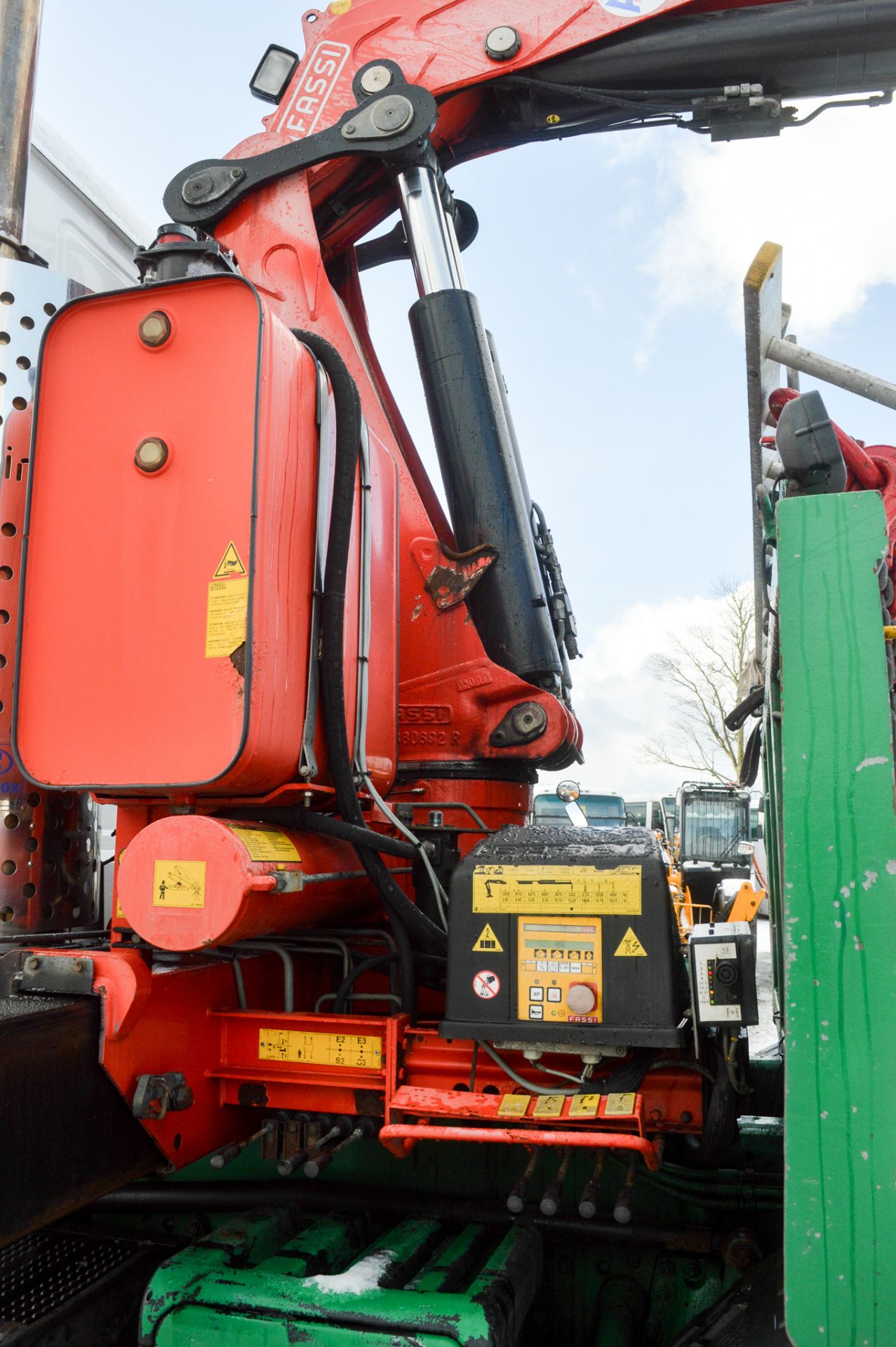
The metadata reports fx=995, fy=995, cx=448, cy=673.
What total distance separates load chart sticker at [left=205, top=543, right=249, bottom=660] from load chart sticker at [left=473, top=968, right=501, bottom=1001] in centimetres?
79

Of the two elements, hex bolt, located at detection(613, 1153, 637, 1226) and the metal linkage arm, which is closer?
hex bolt, located at detection(613, 1153, 637, 1226)

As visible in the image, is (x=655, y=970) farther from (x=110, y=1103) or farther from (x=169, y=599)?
(x=169, y=599)

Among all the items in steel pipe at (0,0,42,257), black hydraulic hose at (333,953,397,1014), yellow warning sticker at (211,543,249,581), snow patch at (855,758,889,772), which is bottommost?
black hydraulic hose at (333,953,397,1014)

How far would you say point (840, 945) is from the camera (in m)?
1.45

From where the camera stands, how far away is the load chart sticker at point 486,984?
6.30 ft

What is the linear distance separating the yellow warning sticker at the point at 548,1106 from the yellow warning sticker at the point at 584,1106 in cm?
2

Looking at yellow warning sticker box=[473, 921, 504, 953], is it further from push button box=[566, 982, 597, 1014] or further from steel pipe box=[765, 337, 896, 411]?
steel pipe box=[765, 337, 896, 411]

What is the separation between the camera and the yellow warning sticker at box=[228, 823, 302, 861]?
1.89 meters

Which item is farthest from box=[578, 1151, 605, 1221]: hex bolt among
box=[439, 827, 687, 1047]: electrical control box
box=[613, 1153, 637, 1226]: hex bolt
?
box=[439, 827, 687, 1047]: electrical control box

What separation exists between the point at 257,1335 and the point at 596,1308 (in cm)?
100

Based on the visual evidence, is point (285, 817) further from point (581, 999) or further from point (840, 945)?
point (840, 945)

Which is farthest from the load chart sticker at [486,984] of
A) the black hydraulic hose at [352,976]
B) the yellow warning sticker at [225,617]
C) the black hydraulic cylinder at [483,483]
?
the black hydraulic cylinder at [483,483]

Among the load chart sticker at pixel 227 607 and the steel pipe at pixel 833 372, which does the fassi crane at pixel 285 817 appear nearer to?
the load chart sticker at pixel 227 607

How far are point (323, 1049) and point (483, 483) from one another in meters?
1.58
